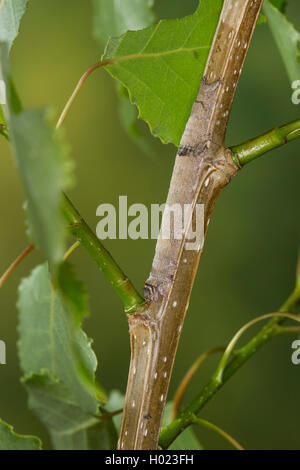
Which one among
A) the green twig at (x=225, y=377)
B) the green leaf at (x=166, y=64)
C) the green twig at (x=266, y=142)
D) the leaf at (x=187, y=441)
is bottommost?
the leaf at (x=187, y=441)

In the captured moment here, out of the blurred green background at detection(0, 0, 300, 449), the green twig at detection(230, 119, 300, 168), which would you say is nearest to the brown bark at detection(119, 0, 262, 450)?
the green twig at detection(230, 119, 300, 168)

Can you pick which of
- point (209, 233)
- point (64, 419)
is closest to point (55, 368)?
point (64, 419)

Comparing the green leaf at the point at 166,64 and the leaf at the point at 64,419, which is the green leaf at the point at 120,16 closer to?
the green leaf at the point at 166,64

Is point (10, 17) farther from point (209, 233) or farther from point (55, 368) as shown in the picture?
point (209, 233)

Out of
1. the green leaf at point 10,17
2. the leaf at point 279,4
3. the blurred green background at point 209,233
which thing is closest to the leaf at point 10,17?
the green leaf at point 10,17

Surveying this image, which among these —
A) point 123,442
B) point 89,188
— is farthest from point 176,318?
point 89,188
